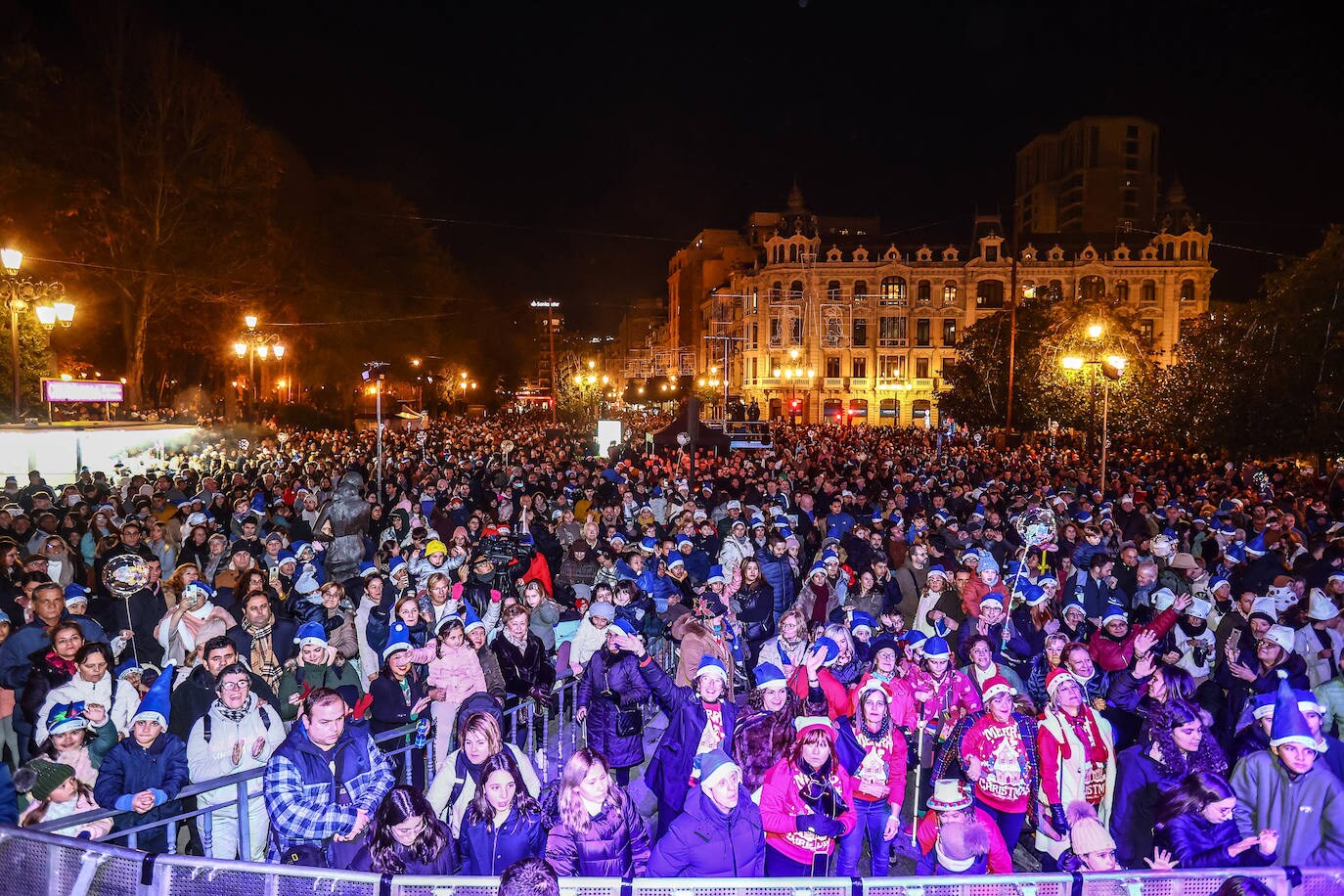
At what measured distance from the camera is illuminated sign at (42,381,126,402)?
2102cm

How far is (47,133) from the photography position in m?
29.2

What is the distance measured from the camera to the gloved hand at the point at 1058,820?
469 cm

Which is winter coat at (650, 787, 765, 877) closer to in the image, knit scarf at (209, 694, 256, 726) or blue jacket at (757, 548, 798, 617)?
knit scarf at (209, 694, 256, 726)

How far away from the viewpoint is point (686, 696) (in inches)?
200

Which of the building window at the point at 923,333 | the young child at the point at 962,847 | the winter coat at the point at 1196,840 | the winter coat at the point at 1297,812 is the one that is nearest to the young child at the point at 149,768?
the young child at the point at 962,847

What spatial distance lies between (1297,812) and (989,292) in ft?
223

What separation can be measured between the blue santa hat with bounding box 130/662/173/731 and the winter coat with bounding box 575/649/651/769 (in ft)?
7.73

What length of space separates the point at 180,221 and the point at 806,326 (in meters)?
45.1

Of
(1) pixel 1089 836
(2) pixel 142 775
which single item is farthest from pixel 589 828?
(2) pixel 142 775

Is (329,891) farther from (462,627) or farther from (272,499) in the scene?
(272,499)

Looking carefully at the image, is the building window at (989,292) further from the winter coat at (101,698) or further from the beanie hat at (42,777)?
the beanie hat at (42,777)

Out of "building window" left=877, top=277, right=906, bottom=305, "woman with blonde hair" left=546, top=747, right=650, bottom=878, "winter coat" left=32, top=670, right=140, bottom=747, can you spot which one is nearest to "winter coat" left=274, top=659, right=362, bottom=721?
"winter coat" left=32, top=670, right=140, bottom=747

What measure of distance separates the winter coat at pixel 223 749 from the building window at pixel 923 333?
219 feet

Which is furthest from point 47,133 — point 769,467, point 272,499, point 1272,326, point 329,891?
point 1272,326
